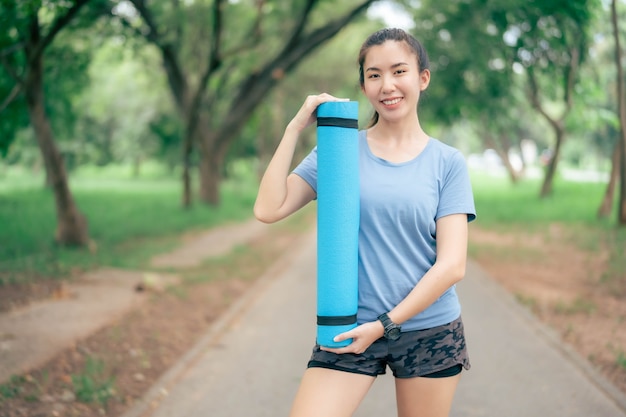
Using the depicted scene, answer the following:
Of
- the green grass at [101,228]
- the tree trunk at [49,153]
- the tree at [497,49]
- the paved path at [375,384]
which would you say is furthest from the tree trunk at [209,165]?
the paved path at [375,384]

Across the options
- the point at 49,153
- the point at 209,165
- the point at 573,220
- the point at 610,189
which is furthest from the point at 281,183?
the point at 209,165

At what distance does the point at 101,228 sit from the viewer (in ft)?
53.8

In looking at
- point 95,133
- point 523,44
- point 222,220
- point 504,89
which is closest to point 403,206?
point 523,44

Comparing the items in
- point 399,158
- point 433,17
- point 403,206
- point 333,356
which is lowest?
point 333,356

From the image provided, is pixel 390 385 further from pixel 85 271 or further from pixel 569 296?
pixel 85 271

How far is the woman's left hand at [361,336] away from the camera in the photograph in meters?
2.30

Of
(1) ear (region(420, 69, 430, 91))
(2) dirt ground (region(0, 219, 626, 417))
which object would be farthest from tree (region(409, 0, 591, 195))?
(1) ear (region(420, 69, 430, 91))

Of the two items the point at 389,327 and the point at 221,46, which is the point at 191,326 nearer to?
the point at 389,327

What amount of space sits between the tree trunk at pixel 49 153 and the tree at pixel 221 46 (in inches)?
181

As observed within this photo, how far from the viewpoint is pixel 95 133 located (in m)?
47.3

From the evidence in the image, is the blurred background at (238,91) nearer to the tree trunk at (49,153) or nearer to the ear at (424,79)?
the tree trunk at (49,153)

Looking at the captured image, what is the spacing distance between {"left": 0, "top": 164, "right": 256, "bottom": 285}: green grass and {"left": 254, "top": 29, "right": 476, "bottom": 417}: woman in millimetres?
7627

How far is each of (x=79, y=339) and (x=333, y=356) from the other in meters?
4.69

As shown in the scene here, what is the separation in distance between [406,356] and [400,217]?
0.47 meters
